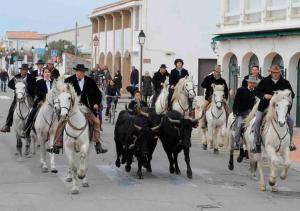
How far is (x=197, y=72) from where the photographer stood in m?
51.8

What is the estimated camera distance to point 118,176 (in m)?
14.8

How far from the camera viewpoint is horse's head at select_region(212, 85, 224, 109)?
1886 cm

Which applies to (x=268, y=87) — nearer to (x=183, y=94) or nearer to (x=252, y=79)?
(x=252, y=79)

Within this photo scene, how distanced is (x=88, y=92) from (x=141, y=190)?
93.4 inches

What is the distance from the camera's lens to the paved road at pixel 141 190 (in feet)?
37.5

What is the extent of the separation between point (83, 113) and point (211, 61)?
130ft

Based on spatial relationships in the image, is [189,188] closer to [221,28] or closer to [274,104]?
[274,104]

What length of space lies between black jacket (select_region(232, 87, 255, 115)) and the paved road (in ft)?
4.81

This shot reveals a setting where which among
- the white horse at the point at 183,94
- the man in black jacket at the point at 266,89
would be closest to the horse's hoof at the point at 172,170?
the man in black jacket at the point at 266,89

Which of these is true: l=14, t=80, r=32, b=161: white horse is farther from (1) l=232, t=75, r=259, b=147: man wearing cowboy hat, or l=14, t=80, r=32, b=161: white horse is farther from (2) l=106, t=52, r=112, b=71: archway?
(2) l=106, t=52, r=112, b=71: archway

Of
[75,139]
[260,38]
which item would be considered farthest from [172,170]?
[260,38]

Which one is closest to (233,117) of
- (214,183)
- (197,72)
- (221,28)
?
(214,183)

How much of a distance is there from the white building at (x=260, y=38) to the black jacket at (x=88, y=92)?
50.0 ft

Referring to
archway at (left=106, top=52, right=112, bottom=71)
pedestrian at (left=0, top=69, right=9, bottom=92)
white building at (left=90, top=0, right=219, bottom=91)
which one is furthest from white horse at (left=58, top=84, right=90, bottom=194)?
archway at (left=106, top=52, right=112, bottom=71)
